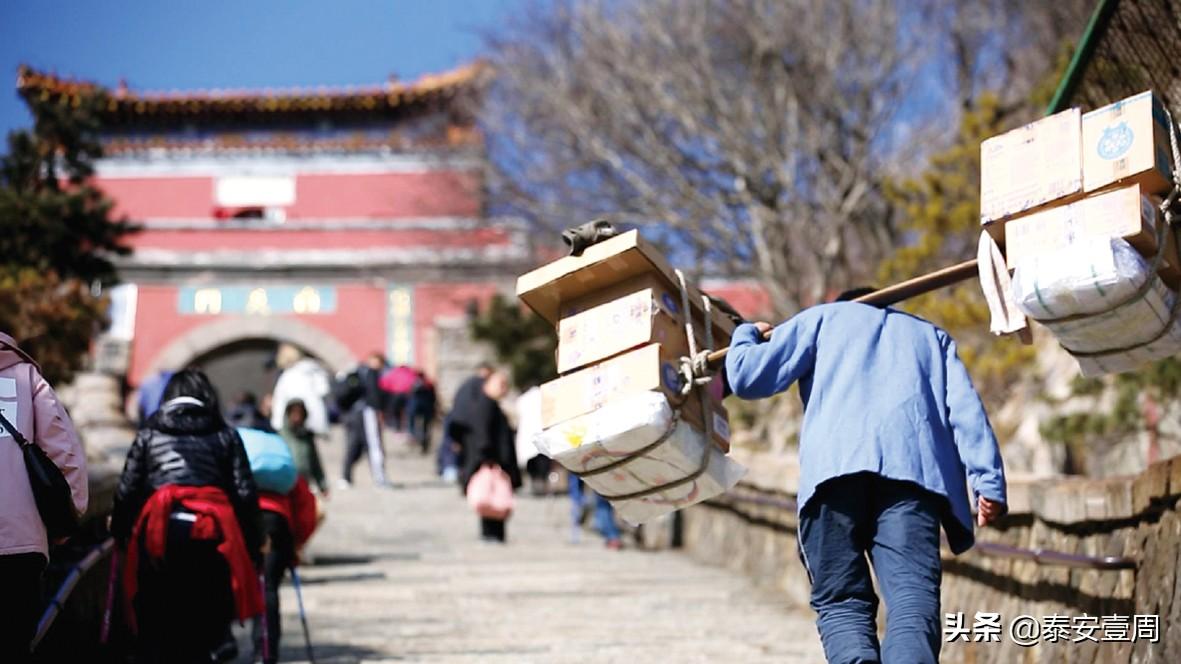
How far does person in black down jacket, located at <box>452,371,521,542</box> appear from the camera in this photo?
1359 centimetres

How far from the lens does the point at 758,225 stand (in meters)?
20.0

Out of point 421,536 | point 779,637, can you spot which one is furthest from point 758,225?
point 779,637

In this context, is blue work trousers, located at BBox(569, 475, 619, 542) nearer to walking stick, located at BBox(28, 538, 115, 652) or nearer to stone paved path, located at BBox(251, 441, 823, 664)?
stone paved path, located at BBox(251, 441, 823, 664)

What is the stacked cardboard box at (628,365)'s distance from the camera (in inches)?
208

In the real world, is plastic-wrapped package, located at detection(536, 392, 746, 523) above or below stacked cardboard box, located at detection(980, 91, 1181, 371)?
below

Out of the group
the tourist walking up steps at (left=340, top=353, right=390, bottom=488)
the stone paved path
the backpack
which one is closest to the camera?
the stone paved path

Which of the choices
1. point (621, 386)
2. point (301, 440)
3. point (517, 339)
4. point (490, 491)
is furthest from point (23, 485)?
point (517, 339)

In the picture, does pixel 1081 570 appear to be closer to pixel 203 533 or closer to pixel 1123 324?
pixel 1123 324

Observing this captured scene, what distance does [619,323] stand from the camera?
18.0 ft

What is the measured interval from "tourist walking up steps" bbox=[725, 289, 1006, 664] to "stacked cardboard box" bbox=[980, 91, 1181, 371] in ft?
1.36

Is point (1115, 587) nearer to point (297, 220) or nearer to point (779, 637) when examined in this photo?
point (779, 637)

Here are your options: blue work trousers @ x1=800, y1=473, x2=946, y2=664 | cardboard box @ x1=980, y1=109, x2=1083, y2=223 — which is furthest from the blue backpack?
cardboard box @ x1=980, y1=109, x2=1083, y2=223

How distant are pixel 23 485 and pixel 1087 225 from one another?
3.41 metres

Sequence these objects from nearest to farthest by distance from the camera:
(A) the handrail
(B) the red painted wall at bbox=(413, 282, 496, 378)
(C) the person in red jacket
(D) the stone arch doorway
→ (A) the handrail
(C) the person in red jacket
(B) the red painted wall at bbox=(413, 282, 496, 378)
(D) the stone arch doorway
